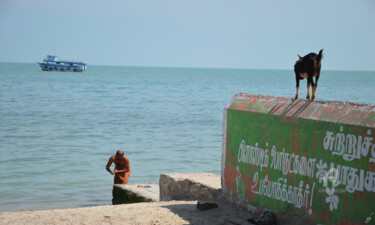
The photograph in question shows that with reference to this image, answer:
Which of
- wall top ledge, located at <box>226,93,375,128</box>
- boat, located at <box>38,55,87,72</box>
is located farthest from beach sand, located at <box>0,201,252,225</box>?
boat, located at <box>38,55,87,72</box>

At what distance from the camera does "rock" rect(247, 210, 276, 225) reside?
5453mm

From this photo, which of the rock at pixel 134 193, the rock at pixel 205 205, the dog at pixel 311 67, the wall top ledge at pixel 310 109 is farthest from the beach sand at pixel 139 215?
the rock at pixel 134 193

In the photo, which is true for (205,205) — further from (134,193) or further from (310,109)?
(134,193)

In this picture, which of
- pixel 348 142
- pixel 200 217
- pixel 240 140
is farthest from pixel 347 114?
pixel 200 217

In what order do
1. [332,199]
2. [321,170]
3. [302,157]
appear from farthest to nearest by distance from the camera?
1. [302,157]
2. [321,170]
3. [332,199]

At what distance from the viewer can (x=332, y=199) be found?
16.0 feet

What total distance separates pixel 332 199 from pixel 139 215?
91.0 inches

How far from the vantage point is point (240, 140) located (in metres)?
6.18

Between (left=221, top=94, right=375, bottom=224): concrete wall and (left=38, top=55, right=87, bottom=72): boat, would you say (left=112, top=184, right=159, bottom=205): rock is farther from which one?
(left=38, top=55, right=87, bottom=72): boat

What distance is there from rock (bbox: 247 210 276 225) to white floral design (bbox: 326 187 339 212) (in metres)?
0.76

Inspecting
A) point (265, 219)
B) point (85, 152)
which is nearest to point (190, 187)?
point (265, 219)

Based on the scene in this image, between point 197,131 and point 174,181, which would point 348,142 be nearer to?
point 174,181

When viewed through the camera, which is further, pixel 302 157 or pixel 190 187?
pixel 190 187

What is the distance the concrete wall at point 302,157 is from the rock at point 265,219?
134mm
